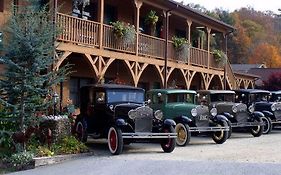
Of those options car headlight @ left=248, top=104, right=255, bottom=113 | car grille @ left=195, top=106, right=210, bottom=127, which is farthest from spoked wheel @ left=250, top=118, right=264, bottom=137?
car grille @ left=195, top=106, right=210, bottom=127

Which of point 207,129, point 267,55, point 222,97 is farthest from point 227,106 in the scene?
point 267,55

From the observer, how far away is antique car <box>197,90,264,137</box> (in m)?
20.0

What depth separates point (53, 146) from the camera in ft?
45.3

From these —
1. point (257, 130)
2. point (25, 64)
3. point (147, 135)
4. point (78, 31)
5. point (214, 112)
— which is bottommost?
point (257, 130)

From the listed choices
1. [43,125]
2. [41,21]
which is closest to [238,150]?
[43,125]

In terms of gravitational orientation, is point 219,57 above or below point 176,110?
above

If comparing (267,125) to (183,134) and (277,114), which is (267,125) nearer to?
(277,114)

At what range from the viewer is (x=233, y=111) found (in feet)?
66.0

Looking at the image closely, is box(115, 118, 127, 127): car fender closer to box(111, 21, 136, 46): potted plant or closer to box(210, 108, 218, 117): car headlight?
box(210, 108, 218, 117): car headlight

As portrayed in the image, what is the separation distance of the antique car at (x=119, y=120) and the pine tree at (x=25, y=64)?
2155 millimetres

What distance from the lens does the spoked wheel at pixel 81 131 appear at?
1566cm

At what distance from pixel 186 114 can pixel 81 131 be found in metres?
3.90

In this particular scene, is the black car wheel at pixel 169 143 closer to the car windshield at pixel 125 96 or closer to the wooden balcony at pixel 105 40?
the car windshield at pixel 125 96

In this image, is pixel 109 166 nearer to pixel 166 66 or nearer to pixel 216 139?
pixel 216 139
